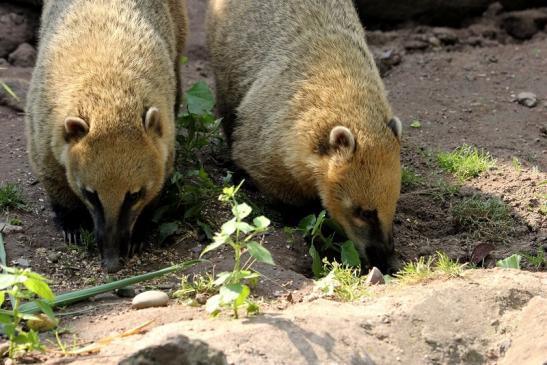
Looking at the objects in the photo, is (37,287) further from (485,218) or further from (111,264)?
(485,218)

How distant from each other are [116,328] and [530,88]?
19.7 ft

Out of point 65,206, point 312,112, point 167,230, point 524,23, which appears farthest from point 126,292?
point 524,23

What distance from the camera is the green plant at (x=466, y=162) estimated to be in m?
7.86

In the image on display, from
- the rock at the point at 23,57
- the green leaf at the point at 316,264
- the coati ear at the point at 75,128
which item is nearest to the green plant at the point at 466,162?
the green leaf at the point at 316,264

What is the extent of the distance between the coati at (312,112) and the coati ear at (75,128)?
1625mm

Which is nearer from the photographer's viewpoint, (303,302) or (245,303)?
(245,303)

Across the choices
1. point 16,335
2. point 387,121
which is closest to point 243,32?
point 387,121

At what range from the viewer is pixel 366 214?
21.2 ft

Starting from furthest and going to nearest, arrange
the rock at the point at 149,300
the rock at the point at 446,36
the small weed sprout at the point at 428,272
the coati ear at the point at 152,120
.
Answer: the rock at the point at 446,36 < the coati ear at the point at 152,120 < the small weed sprout at the point at 428,272 < the rock at the point at 149,300

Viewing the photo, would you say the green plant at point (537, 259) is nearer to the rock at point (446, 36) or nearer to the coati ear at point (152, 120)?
the coati ear at point (152, 120)

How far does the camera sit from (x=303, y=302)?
5273 mm

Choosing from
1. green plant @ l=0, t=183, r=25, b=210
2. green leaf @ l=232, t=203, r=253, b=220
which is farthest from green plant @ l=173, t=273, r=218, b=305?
green plant @ l=0, t=183, r=25, b=210

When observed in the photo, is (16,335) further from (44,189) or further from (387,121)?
(387,121)

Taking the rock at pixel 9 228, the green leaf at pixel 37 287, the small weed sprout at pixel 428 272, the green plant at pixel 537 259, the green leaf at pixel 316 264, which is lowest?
the green plant at pixel 537 259
